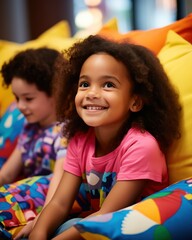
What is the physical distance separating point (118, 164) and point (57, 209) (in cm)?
21

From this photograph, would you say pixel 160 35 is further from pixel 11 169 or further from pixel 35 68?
pixel 11 169

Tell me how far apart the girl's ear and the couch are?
0.12 m

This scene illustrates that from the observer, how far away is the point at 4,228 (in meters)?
1.15

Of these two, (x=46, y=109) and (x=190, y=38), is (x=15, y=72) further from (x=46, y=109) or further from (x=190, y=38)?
(x=190, y=38)

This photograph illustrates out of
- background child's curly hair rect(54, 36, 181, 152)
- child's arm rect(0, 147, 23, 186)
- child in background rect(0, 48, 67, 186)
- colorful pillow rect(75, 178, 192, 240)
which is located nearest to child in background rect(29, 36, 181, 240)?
background child's curly hair rect(54, 36, 181, 152)

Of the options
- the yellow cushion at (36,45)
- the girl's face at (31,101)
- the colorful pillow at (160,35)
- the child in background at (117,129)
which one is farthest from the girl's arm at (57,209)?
the yellow cushion at (36,45)

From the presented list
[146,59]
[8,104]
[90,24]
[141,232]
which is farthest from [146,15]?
[141,232]

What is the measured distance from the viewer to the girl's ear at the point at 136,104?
1102 mm

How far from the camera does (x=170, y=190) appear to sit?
940 millimetres

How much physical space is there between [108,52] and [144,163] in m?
0.30

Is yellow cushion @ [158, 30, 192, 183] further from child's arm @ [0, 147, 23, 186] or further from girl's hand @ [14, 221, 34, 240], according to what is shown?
child's arm @ [0, 147, 23, 186]

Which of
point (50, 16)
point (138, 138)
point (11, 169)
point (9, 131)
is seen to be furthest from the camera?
point (50, 16)

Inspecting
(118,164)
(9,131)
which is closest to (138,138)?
(118,164)

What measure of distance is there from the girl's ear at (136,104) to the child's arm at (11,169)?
622mm
